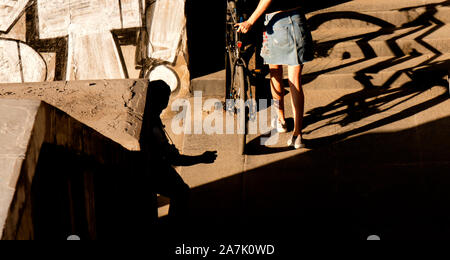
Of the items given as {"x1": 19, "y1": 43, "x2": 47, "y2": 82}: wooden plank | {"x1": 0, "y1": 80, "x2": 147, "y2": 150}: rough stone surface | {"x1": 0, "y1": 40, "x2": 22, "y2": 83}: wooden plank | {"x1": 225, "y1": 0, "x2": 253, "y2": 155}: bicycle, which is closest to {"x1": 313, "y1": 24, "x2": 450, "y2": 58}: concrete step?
{"x1": 225, "y1": 0, "x2": 253, "y2": 155}: bicycle

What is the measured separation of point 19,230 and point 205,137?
14.2 ft

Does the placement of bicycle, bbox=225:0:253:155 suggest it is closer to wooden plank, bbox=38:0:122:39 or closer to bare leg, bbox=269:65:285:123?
bare leg, bbox=269:65:285:123

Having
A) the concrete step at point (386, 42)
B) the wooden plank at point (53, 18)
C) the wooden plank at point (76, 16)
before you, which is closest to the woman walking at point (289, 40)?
the concrete step at point (386, 42)

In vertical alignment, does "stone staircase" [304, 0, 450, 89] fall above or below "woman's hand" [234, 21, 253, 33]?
above

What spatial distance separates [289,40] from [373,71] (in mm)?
1709

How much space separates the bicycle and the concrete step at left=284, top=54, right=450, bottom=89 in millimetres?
803

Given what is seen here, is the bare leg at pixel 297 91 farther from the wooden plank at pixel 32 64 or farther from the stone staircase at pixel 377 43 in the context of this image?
the wooden plank at pixel 32 64

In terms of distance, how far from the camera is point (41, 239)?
2252mm

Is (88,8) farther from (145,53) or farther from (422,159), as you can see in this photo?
(422,159)

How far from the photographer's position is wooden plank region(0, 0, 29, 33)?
23.2ft

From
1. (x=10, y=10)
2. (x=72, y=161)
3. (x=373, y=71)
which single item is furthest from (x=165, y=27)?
(x=72, y=161)

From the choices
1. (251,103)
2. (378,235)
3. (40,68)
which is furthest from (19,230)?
(40,68)

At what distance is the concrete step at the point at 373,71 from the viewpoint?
22.0ft

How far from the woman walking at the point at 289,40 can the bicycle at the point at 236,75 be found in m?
0.38
